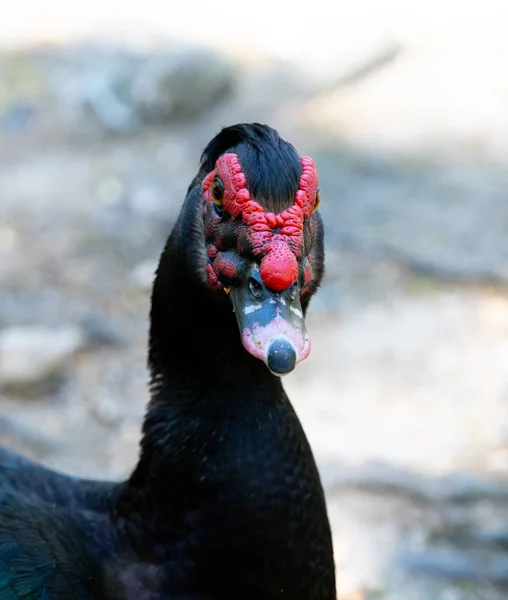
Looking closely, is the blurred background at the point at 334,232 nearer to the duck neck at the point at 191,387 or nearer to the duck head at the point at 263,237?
the duck neck at the point at 191,387

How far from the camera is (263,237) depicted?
8.13ft

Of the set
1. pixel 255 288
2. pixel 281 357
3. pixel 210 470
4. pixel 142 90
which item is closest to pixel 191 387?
pixel 210 470

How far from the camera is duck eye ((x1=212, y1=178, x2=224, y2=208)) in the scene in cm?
263

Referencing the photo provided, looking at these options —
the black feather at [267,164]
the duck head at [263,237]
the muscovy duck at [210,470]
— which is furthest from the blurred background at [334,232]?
the black feather at [267,164]

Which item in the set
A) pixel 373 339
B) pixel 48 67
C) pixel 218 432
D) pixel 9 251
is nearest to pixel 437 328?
pixel 373 339

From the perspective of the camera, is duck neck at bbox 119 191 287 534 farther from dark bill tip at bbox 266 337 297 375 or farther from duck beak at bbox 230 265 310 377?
dark bill tip at bbox 266 337 297 375

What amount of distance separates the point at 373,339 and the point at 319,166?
2997mm

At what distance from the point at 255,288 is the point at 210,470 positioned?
0.70 metres

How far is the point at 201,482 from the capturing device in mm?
2871

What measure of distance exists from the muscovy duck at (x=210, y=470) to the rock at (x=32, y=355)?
2952 mm

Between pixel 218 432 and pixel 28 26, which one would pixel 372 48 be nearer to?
pixel 28 26

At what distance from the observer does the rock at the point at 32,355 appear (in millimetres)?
5949

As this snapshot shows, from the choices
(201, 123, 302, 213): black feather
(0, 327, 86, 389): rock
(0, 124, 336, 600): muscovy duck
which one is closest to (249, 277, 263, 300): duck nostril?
(0, 124, 336, 600): muscovy duck

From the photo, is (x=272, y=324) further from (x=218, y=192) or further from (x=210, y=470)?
(x=210, y=470)
